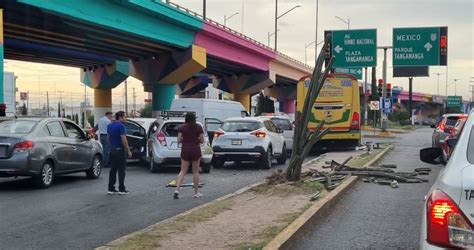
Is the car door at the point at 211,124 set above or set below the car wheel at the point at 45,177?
above

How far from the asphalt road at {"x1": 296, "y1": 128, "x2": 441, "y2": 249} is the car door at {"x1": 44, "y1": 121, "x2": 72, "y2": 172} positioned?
638cm

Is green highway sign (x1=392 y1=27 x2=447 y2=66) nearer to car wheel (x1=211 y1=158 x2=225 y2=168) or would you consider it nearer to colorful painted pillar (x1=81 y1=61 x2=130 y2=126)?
car wheel (x1=211 y1=158 x2=225 y2=168)

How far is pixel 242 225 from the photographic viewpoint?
7.82 metres

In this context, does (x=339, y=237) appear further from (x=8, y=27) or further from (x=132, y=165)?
(x=8, y=27)

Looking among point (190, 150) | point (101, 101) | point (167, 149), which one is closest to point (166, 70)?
point (101, 101)

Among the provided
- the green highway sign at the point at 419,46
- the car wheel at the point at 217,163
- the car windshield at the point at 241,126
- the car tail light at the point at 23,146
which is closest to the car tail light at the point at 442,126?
the car windshield at the point at 241,126

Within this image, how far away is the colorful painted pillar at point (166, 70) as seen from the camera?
40716mm

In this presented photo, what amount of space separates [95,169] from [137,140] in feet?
11.1

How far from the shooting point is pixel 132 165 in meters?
19.1

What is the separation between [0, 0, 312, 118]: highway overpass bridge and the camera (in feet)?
93.2

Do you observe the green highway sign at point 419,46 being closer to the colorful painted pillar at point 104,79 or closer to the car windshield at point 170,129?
the car windshield at point 170,129

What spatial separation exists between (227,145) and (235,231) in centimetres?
1028

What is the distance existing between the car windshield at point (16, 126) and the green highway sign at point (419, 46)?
25.2 meters

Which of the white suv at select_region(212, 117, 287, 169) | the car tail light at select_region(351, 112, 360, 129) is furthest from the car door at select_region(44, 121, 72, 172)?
the car tail light at select_region(351, 112, 360, 129)
